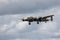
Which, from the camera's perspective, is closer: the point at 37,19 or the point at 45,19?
the point at 37,19

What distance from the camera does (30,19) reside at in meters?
127

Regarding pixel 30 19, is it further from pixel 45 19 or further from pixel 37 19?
pixel 45 19

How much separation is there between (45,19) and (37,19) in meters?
11.8

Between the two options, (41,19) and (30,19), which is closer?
(30,19)

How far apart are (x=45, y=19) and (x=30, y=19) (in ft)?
49.4

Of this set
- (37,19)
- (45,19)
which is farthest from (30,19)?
(45,19)

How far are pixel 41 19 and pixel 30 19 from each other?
11.6 m

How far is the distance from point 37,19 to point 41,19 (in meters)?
8.73

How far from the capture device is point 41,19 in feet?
445

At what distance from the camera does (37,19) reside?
127 m

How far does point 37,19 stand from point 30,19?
4729mm

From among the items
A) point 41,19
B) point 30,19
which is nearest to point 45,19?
point 41,19

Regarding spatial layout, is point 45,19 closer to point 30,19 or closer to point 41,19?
point 41,19
